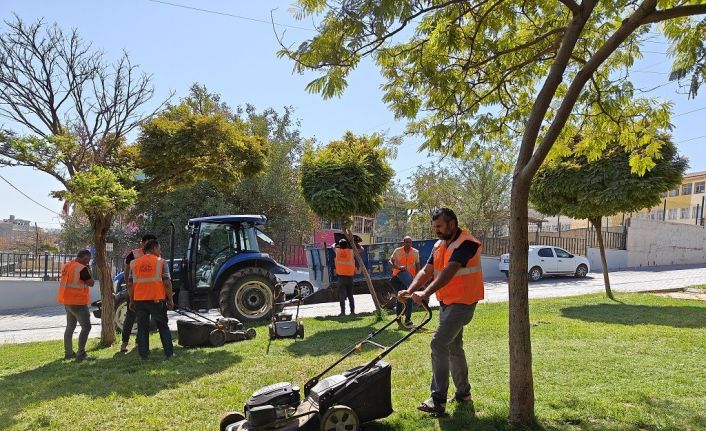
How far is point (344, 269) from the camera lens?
12.4 metres

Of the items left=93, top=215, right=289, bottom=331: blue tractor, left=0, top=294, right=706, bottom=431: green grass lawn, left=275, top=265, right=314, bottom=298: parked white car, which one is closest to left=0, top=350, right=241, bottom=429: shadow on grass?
left=0, top=294, right=706, bottom=431: green grass lawn

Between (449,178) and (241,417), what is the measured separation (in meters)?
28.8

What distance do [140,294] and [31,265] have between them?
14.1 metres

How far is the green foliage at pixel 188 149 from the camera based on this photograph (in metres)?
10.2

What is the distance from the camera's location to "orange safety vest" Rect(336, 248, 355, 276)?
1234 centimetres

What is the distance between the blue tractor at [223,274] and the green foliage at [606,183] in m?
7.55

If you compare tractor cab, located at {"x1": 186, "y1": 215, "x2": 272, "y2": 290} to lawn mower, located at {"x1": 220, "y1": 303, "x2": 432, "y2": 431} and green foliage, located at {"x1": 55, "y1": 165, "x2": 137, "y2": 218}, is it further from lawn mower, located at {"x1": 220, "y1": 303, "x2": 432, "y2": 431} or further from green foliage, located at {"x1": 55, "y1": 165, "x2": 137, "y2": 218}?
lawn mower, located at {"x1": 220, "y1": 303, "x2": 432, "y2": 431}

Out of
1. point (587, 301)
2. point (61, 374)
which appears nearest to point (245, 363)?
point (61, 374)

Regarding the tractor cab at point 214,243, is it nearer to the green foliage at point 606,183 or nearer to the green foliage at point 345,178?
the green foliage at point 345,178

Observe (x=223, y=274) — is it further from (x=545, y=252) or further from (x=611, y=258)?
Answer: (x=611, y=258)

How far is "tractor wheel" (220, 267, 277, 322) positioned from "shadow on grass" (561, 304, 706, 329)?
6454mm

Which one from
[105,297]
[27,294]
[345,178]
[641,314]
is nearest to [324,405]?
[105,297]

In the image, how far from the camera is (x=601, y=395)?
201 inches

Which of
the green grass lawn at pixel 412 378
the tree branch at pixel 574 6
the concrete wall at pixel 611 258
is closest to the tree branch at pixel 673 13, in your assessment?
the tree branch at pixel 574 6
